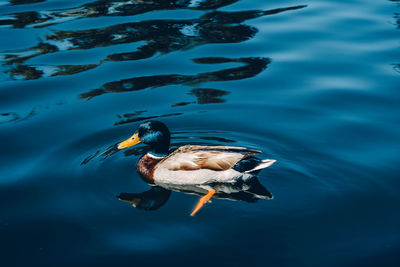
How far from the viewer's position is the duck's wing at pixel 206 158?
695 cm

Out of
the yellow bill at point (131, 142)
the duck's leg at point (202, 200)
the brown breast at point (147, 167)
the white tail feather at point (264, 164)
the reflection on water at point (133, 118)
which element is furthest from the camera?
the reflection on water at point (133, 118)

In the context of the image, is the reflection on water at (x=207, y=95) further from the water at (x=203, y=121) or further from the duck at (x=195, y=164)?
the duck at (x=195, y=164)

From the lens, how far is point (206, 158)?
23.1 feet

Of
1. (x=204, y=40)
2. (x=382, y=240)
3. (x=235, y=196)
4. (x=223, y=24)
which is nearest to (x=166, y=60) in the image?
(x=204, y=40)

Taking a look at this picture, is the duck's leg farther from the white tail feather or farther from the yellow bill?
the yellow bill

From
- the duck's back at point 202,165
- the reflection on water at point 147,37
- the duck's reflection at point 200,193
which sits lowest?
the duck's reflection at point 200,193

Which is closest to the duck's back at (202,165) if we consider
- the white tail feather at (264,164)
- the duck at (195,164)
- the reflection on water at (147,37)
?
the duck at (195,164)

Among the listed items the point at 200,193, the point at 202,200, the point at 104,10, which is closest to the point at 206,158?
the point at 200,193

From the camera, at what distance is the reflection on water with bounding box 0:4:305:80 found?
11.1 m

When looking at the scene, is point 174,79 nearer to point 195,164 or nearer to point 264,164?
point 195,164

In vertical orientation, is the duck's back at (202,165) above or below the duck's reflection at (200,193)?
above

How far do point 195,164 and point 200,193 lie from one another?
389 millimetres

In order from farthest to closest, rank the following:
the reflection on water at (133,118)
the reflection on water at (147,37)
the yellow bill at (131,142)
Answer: the reflection on water at (147,37) < the reflection on water at (133,118) < the yellow bill at (131,142)

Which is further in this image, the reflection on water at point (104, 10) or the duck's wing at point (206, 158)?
the reflection on water at point (104, 10)
